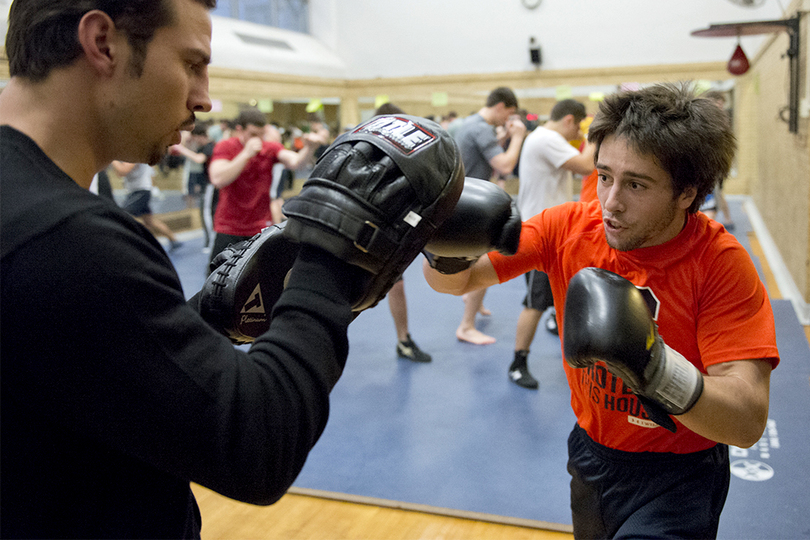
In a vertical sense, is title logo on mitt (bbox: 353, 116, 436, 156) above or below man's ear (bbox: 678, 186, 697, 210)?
above

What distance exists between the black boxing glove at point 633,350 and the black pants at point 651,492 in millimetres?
320

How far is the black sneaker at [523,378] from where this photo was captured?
3553 millimetres

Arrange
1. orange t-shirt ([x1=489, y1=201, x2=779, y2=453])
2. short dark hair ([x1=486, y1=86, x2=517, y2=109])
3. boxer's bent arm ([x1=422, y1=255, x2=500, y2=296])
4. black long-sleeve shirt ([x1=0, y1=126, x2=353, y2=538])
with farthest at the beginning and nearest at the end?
short dark hair ([x1=486, y1=86, x2=517, y2=109]) → boxer's bent arm ([x1=422, y1=255, x2=500, y2=296]) → orange t-shirt ([x1=489, y1=201, x2=779, y2=453]) → black long-sleeve shirt ([x1=0, y1=126, x2=353, y2=538])

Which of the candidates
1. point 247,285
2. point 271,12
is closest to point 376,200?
point 247,285

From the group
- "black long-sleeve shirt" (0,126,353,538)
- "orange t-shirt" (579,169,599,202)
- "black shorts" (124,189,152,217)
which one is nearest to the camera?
"black long-sleeve shirt" (0,126,353,538)

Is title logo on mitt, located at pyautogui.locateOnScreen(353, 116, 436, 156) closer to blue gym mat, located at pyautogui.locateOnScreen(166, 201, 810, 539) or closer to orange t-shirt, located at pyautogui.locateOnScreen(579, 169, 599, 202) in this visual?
blue gym mat, located at pyautogui.locateOnScreen(166, 201, 810, 539)

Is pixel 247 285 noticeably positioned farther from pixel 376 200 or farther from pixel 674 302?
pixel 674 302

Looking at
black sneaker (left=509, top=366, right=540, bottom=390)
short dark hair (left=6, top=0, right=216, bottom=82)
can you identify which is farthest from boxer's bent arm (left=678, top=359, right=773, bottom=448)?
black sneaker (left=509, top=366, right=540, bottom=390)

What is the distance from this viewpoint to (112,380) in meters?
0.63

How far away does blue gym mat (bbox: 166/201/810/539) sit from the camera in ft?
8.00

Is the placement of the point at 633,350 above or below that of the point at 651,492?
above

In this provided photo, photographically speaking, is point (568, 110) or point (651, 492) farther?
point (568, 110)

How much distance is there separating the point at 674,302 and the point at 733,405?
28 centimetres

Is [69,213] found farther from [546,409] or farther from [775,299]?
[775,299]
